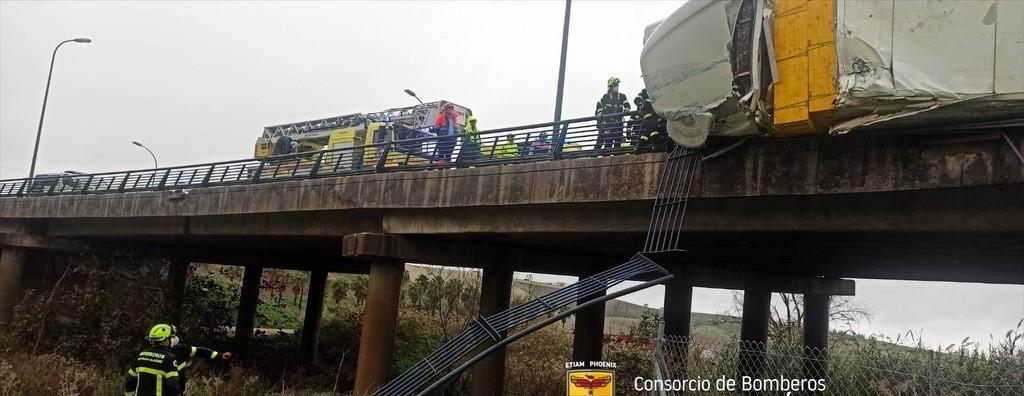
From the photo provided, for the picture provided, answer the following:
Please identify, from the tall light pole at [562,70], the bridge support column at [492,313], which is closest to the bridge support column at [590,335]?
the bridge support column at [492,313]

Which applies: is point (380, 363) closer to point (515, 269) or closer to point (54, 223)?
point (515, 269)

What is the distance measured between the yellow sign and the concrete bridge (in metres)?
3.74

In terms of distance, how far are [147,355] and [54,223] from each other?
63.7 ft

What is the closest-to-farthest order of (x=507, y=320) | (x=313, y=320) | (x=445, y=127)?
(x=507, y=320), (x=445, y=127), (x=313, y=320)

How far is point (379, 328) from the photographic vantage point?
13.1 metres

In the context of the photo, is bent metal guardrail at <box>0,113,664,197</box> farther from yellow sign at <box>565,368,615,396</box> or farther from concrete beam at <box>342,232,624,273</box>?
yellow sign at <box>565,368,615,396</box>

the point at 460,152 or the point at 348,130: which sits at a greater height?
the point at 348,130

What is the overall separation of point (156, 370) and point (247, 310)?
823 inches

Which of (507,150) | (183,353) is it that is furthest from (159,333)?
(507,150)

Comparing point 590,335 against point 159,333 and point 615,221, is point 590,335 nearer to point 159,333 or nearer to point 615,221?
point 615,221

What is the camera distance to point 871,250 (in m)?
12.2

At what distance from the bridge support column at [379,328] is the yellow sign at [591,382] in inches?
318

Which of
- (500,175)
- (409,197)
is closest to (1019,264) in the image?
(500,175)

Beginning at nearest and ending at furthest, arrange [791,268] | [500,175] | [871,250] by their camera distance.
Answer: [500,175] → [871,250] → [791,268]
